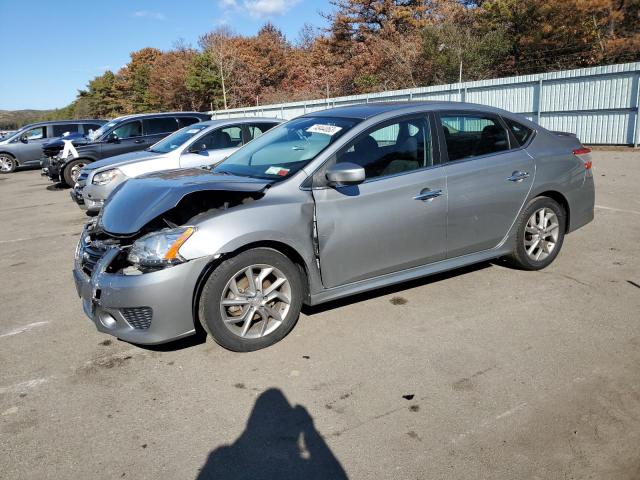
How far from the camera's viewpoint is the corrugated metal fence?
47.1 feet

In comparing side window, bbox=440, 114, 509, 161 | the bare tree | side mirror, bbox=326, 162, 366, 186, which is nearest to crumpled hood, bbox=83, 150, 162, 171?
side window, bbox=440, 114, 509, 161

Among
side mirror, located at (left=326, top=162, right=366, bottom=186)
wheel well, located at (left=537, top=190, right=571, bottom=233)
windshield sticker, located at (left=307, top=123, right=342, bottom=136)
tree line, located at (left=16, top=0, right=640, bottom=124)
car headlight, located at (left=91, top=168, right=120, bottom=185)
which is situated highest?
tree line, located at (left=16, top=0, right=640, bottom=124)

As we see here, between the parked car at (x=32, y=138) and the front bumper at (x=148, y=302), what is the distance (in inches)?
711

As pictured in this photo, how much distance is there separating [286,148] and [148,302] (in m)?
1.84

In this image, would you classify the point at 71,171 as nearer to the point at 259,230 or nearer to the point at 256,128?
the point at 256,128

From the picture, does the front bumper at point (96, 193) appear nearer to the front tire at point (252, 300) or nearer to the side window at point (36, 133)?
the front tire at point (252, 300)

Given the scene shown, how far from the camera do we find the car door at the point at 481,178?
446 cm

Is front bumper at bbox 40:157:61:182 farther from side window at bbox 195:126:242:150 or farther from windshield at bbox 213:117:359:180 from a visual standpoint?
windshield at bbox 213:117:359:180

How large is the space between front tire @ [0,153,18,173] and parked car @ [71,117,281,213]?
12618mm

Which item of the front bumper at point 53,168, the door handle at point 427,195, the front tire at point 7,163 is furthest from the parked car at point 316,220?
the front tire at point 7,163

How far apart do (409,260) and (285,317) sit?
3.81 ft

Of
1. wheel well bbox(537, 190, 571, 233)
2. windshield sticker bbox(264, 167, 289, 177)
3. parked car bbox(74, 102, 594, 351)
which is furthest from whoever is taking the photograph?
wheel well bbox(537, 190, 571, 233)

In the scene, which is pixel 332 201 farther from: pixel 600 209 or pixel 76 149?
pixel 76 149

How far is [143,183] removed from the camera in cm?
418
